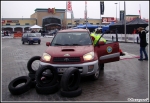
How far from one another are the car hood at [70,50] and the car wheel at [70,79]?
0.69 m

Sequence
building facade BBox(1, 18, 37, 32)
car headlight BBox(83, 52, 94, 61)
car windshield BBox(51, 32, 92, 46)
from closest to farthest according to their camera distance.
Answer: car headlight BBox(83, 52, 94, 61), car windshield BBox(51, 32, 92, 46), building facade BBox(1, 18, 37, 32)

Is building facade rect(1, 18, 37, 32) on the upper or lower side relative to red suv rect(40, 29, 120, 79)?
upper

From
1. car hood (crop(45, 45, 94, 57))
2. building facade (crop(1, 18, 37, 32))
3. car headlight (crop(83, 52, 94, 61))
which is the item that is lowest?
car headlight (crop(83, 52, 94, 61))

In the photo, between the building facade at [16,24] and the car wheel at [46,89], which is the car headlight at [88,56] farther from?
the building facade at [16,24]

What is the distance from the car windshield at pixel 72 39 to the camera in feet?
25.3

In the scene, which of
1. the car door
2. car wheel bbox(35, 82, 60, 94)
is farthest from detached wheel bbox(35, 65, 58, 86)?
the car door

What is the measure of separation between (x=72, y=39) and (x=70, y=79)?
207cm

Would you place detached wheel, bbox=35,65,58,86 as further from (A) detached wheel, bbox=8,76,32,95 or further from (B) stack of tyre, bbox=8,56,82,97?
(A) detached wheel, bbox=8,76,32,95

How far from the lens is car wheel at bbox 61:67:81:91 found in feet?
18.7

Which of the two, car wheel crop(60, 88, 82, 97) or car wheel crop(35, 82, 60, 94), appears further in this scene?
car wheel crop(35, 82, 60, 94)

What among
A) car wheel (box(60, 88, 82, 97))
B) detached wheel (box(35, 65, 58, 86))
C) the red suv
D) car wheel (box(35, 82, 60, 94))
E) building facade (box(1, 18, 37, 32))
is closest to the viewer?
car wheel (box(60, 88, 82, 97))

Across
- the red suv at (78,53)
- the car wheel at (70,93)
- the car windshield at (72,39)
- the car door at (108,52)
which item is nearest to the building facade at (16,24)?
the car windshield at (72,39)

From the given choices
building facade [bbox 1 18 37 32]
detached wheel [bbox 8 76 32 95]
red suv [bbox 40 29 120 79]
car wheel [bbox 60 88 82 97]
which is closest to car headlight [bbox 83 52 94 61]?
red suv [bbox 40 29 120 79]

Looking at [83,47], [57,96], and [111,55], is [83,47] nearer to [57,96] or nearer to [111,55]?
[111,55]
